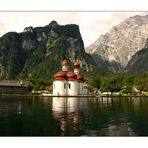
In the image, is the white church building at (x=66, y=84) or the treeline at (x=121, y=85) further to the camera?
the treeline at (x=121, y=85)

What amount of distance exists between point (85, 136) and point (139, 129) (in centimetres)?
466

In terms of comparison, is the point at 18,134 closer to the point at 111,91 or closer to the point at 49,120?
the point at 49,120

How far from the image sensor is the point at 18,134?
2267cm

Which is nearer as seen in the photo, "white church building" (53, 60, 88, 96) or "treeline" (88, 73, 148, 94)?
"white church building" (53, 60, 88, 96)

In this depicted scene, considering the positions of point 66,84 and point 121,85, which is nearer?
point 66,84

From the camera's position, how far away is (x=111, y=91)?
10738 cm

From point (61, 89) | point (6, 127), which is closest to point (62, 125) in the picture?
point (6, 127)

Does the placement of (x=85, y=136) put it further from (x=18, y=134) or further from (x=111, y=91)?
(x=111, y=91)

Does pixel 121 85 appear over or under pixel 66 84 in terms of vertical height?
under
